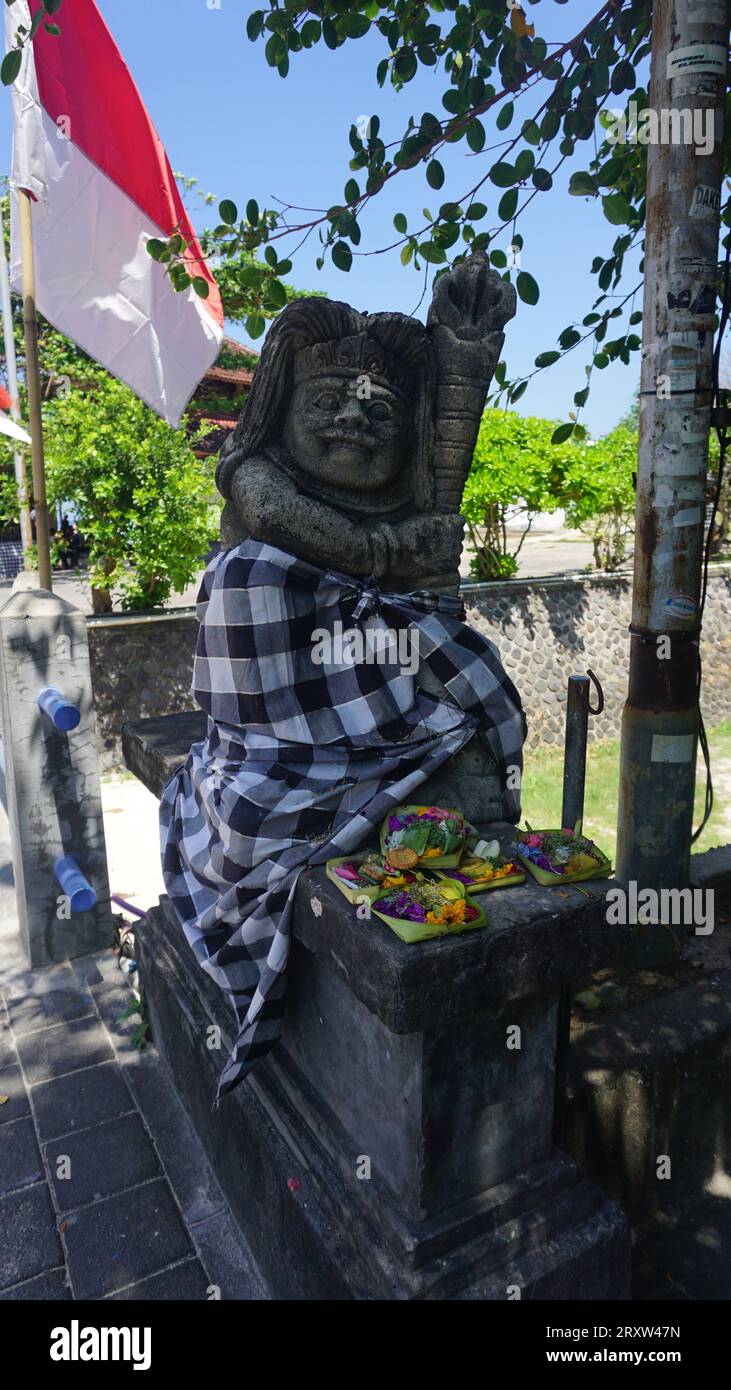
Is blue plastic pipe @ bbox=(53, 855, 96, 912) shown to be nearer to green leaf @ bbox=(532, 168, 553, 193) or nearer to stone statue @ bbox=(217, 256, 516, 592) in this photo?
stone statue @ bbox=(217, 256, 516, 592)

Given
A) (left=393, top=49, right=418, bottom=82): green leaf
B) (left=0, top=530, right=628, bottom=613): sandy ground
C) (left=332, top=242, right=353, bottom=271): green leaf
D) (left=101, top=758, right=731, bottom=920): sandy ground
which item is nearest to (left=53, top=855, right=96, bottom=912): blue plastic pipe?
(left=101, top=758, right=731, bottom=920): sandy ground

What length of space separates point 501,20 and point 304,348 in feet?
5.89

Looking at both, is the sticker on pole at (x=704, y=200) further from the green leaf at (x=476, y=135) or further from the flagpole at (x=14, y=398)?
the flagpole at (x=14, y=398)

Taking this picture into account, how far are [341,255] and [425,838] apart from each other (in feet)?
8.15

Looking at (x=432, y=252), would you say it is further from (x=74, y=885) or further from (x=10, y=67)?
(x=74, y=885)

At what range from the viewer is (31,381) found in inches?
148

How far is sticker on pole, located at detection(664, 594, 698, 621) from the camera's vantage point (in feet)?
7.48

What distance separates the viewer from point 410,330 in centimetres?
197

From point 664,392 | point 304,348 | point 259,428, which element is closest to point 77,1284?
point 259,428

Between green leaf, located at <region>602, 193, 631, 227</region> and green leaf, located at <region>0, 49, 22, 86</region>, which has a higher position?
green leaf, located at <region>0, 49, 22, 86</region>

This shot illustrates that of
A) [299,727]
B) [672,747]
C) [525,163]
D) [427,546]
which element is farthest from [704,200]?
[299,727]

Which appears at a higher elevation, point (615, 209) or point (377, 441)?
point (615, 209)

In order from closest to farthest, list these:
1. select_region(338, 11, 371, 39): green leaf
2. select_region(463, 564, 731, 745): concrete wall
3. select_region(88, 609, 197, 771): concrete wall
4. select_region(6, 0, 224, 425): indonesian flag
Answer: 1. select_region(338, 11, 371, 39): green leaf
2. select_region(6, 0, 224, 425): indonesian flag
3. select_region(88, 609, 197, 771): concrete wall
4. select_region(463, 564, 731, 745): concrete wall
